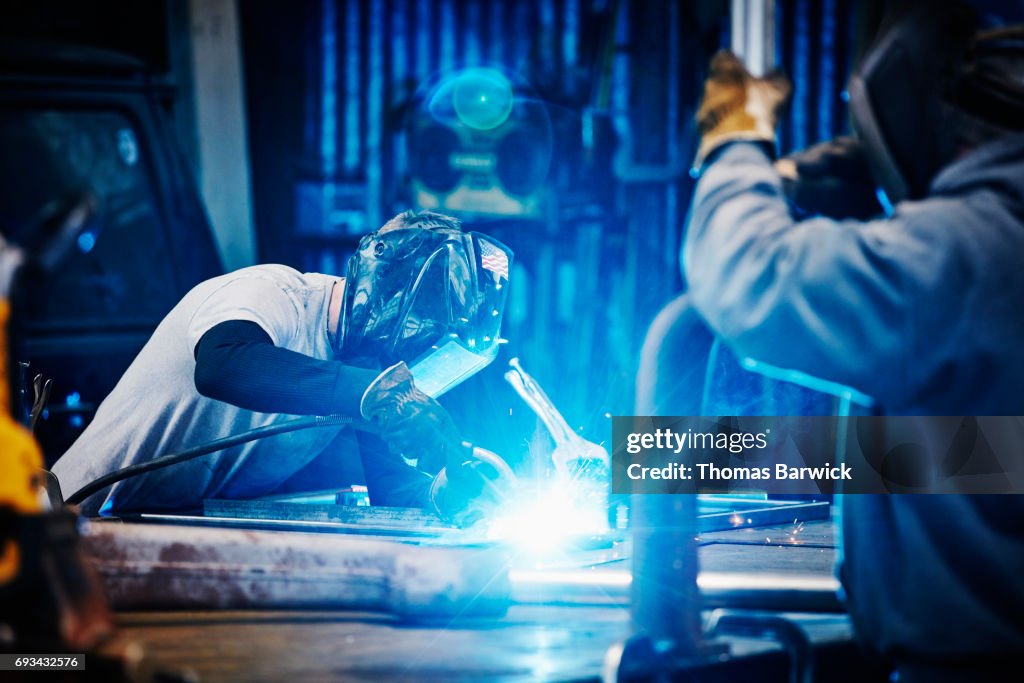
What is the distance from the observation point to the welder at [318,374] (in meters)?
1.76

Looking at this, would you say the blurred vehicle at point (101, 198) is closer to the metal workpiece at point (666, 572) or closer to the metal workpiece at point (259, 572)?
the metal workpiece at point (259, 572)

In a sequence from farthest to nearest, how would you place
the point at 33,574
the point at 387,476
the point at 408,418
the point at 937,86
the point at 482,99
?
1. the point at 482,99
2. the point at 387,476
3. the point at 408,418
4. the point at 937,86
5. the point at 33,574

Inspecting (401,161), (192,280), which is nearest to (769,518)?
(192,280)

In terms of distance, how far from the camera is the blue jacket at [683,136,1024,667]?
928 mm

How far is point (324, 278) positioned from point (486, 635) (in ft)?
3.91

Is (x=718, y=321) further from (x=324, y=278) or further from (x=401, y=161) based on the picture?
(x=401, y=161)

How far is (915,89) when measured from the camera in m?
1.04

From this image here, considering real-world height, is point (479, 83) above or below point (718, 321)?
above

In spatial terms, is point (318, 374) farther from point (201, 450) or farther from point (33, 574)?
point (33, 574)

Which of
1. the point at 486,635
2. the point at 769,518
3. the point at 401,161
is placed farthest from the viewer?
A: the point at 401,161

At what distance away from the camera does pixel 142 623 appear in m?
1.24

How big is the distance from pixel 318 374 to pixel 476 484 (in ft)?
1.21

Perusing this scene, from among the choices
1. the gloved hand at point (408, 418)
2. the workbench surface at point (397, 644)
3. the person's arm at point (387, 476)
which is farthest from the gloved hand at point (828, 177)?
the person's arm at point (387, 476)

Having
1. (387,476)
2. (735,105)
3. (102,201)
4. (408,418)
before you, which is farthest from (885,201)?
(102,201)
